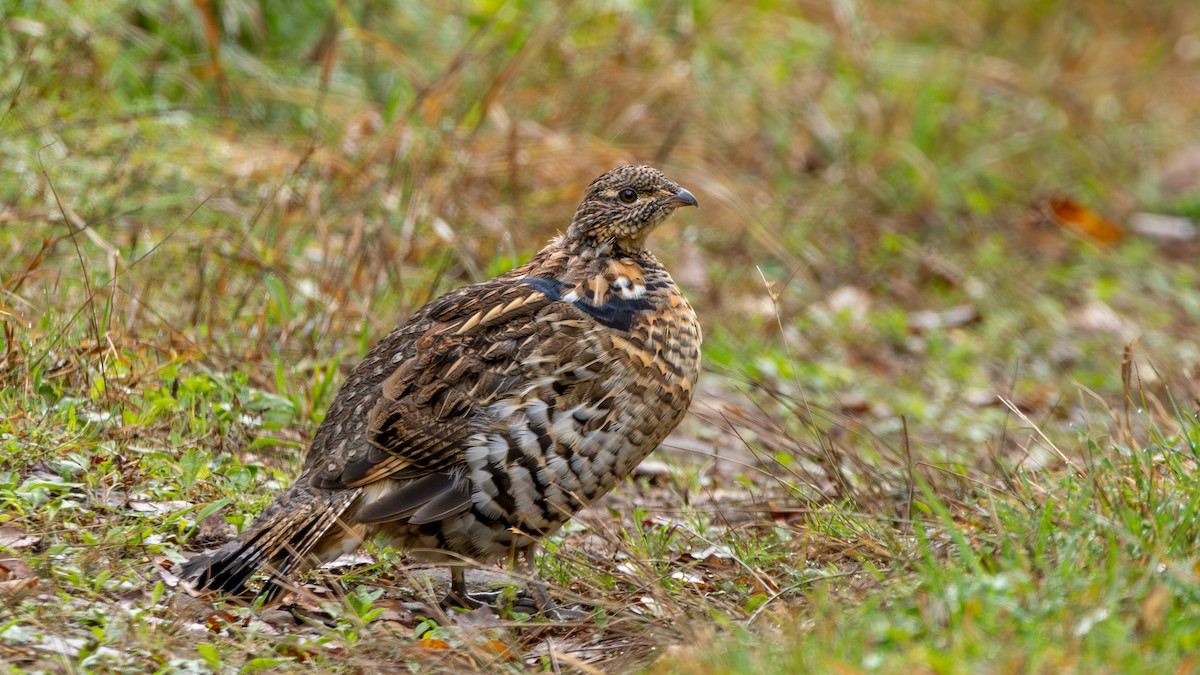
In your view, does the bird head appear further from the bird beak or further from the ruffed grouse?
the ruffed grouse

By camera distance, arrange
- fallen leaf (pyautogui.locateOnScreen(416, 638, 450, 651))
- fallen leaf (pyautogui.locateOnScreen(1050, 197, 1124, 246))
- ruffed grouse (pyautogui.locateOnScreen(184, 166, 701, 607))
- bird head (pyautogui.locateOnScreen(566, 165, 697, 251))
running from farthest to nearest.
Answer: fallen leaf (pyautogui.locateOnScreen(1050, 197, 1124, 246)), bird head (pyautogui.locateOnScreen(566, 165, 697, 251)), ruffed grouse (pyautogui.locateOnScreen(184, 166, 701, 607)), fallen leaf (pyautogui.locateOnScreen(416, 638, 450, 651))

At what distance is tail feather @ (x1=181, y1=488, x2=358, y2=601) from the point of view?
3.94 meters

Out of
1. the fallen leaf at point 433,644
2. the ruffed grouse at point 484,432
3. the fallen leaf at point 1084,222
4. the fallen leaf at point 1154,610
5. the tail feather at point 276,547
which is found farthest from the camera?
the fallen leaf at point 1084,222

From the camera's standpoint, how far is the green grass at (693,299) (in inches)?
141

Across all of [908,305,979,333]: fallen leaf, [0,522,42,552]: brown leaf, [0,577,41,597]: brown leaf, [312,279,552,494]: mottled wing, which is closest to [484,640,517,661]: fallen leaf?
[312,279,552,494]: mottled wing

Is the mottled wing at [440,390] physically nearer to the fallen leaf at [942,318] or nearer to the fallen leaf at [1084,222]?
the fallen leaf at [942,318]

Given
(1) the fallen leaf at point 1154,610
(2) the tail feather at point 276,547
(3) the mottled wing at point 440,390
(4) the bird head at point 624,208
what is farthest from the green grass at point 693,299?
(4) the bird head at point 624,208

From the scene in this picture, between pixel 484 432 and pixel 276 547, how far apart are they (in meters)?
0.69

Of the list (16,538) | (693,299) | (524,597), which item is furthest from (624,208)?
(693,299)

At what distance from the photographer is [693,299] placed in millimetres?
7629

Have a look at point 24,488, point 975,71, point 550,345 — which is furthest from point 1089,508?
point 975,71

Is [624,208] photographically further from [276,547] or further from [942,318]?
[942,318]

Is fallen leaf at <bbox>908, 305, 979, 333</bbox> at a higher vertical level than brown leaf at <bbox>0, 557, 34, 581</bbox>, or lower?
lower

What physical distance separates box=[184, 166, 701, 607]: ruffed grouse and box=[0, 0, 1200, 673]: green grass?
201 mm
